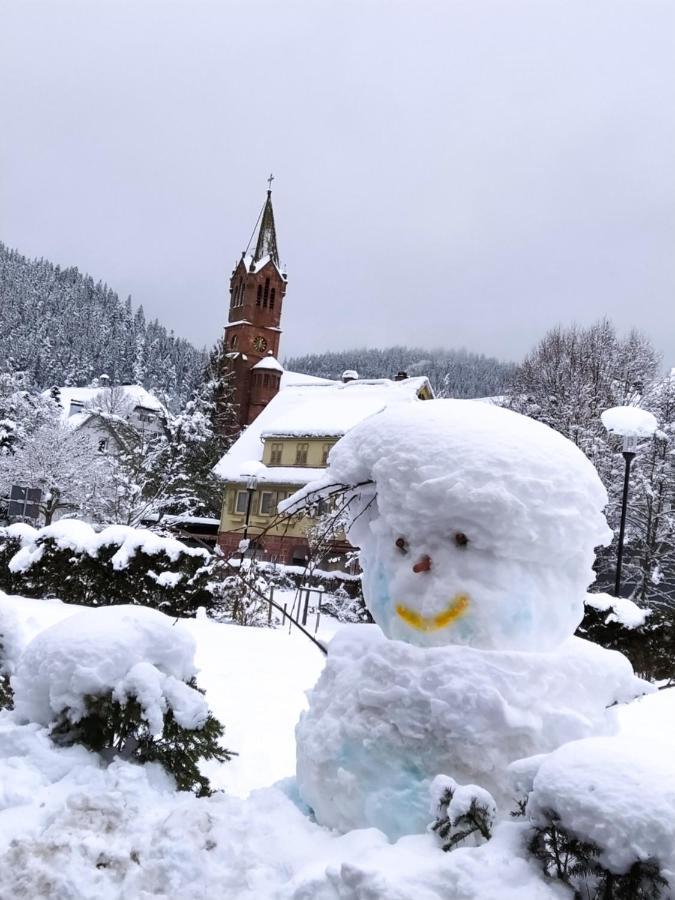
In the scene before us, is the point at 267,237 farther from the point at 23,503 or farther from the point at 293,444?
the point at 23,503

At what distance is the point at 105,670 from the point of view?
137 inches

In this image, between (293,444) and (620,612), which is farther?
(293,444)

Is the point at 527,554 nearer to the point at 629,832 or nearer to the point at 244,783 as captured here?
the point at 629,832

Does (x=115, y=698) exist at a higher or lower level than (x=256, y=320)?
lower

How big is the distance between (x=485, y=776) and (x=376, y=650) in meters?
0.62

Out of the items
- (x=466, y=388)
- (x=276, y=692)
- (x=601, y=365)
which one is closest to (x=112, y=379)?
(x=466, y=388)

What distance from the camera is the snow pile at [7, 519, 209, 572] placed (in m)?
11.8

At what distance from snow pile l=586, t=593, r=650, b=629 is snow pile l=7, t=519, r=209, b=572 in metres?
6.29

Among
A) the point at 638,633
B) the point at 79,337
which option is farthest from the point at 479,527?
the point at 79,337

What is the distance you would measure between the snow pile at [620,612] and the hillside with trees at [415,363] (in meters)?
56.2

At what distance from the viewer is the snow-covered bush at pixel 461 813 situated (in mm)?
2350

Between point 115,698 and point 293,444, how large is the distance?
26.9 m

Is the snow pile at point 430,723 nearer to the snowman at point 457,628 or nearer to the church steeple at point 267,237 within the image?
the snowman at point 457,628

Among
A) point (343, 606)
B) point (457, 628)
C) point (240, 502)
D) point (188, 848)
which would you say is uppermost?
point (457, 628)
